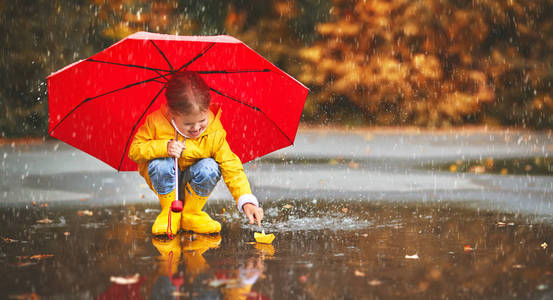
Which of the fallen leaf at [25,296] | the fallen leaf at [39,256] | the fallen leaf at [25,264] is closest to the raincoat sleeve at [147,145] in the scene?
the fallen leaf at [39,256]

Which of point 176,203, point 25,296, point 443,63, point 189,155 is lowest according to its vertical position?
point 25,296

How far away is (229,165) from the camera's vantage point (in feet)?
16.4

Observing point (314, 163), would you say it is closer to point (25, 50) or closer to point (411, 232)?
point (411, 232)

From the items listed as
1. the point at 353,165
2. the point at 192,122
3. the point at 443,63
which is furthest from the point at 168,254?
the point at 443,63

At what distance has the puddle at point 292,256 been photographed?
385 cm

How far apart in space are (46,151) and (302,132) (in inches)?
204

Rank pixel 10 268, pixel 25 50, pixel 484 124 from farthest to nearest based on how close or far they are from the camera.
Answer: pixel 484 124 → pixel 25 50 → pixel 10 268

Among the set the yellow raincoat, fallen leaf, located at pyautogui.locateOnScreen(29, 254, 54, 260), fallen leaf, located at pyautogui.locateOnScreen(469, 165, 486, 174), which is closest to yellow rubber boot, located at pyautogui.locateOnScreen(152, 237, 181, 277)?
the yellow raincoat

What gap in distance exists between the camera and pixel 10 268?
4.32 metres

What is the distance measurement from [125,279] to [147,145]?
1072 mm

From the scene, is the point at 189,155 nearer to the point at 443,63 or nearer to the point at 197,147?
the point at 197,147

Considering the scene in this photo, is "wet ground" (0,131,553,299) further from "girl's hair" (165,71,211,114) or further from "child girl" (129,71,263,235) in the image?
"girl's hair" (165,71,211,114)

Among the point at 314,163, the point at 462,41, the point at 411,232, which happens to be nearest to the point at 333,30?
the point at 462,41

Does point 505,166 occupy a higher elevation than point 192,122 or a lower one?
lower
